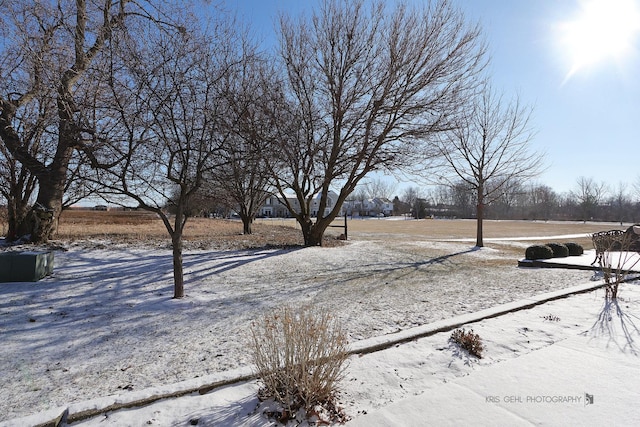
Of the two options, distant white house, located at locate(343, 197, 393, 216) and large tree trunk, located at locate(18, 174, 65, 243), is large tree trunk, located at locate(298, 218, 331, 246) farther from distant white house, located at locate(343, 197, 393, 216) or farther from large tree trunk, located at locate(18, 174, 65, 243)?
distant white house, located at locate(343, 197, 393, 216)

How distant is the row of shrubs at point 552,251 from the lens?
10506mm

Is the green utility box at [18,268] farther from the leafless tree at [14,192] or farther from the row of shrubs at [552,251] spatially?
the row of shrubs at [552,251]

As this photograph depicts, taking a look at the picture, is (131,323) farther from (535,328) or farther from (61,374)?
(535,328)

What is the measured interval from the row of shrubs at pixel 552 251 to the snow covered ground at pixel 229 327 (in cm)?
116

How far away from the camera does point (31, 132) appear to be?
353 inches

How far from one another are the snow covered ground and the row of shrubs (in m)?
1.16

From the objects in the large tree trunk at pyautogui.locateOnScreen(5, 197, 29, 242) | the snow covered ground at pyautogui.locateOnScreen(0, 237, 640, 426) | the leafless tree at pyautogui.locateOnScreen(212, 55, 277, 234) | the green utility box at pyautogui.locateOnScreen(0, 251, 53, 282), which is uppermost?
the leafless tree at pyautogui.locateOnScreen(212, 55, 277, 234)

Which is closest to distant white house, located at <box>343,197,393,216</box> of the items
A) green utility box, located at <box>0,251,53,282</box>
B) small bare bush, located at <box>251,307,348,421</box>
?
green utility box, located at <box>0,251,53,282</box>

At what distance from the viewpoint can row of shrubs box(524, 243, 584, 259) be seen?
10.5 metres

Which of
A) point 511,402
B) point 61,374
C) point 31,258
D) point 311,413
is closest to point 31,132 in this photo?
point 31,258

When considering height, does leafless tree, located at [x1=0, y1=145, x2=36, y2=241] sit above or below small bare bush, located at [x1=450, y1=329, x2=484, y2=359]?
above

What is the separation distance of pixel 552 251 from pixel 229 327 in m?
10.5

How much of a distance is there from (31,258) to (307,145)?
28.3ft

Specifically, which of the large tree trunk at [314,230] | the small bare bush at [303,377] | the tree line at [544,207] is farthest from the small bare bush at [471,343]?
the tree line at [544,207]
